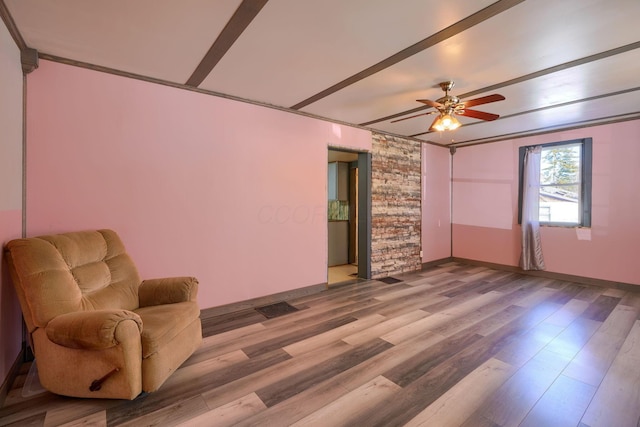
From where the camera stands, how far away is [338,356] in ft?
7.95

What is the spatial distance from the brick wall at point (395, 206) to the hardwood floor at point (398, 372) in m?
1.49

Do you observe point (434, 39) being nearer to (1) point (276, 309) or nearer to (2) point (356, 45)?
(2) point (356, 45)

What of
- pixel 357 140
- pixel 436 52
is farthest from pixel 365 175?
pixel 436 52

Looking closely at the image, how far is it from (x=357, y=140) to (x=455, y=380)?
3.56 meters

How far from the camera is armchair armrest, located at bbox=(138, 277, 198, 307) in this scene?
2.44 meters

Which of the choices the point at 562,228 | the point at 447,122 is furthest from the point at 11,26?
the point at 562,228

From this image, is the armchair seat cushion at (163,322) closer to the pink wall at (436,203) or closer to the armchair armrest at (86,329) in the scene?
the armchair armrest at (86,329)

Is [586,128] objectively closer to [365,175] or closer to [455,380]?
[365,175]

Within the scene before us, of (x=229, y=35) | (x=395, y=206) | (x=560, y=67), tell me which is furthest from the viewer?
(x=395, y=206)

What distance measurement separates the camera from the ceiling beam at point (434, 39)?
181cm

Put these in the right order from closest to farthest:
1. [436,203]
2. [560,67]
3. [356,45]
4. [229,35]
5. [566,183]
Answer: [229,35] → [356,45] → [560,67] → [566,183] → [436,203]

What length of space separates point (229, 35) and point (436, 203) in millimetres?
5061

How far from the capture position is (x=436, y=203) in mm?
5969

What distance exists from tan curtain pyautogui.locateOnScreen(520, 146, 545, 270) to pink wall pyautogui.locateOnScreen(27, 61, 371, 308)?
3588 millimetres
